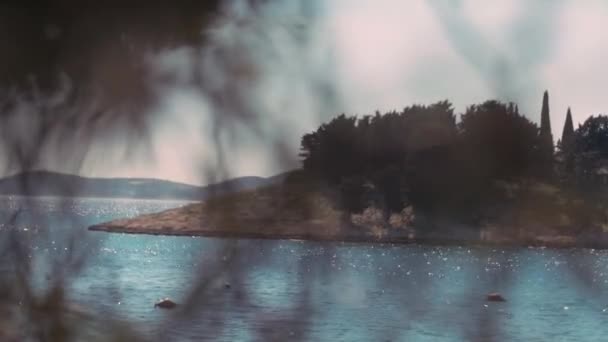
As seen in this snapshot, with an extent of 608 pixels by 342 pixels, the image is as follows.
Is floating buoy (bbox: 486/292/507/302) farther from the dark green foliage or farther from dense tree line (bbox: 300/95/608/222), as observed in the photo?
the dark green foliage

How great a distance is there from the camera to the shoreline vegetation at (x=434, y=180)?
5.14ft

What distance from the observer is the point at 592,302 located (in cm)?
156

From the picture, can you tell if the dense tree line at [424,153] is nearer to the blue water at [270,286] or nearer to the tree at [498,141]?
the tree at [498,141]

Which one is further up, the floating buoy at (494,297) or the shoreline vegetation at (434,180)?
the shoreline vegetation at (434,180)

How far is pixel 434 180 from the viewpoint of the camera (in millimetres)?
1634

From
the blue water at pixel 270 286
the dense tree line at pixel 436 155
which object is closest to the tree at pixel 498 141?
the dense tree line at pixel 436 155

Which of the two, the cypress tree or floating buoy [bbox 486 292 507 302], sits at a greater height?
the cypress tree

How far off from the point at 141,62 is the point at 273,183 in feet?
1.39

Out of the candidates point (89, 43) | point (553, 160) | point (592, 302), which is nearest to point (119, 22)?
point (89, 43)

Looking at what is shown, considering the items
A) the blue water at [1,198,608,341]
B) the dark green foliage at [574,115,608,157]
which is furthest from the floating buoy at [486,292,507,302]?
the dark green foliage at [574,115,608,157]

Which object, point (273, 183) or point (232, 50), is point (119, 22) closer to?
point (232, 50)

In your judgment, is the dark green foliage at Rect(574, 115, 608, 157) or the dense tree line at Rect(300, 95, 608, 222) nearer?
the dense tree line at Rect(300, 95, 608, 222)

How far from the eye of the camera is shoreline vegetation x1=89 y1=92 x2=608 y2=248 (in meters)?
1.57

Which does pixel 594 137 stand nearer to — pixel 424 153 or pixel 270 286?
pixel 424 153
